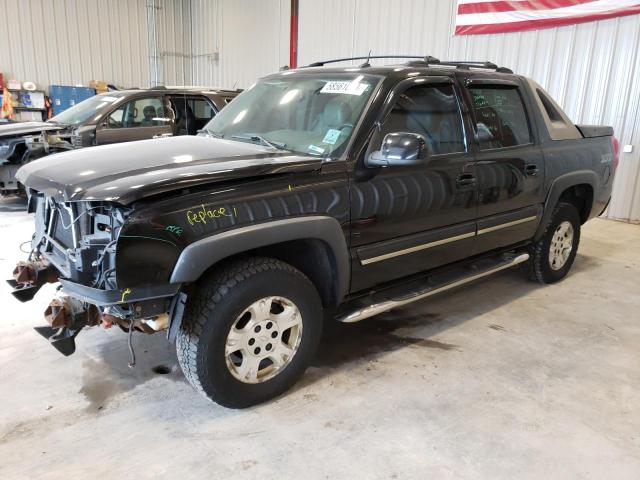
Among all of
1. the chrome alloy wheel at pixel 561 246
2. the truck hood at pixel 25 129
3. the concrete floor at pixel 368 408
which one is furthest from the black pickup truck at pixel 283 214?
the truck hood at pixel 25 129

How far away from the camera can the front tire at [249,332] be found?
2.38 m

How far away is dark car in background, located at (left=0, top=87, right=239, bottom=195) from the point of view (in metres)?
6.50

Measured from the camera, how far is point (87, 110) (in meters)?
6.96

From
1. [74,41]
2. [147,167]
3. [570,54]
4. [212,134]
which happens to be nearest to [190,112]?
[212,134]

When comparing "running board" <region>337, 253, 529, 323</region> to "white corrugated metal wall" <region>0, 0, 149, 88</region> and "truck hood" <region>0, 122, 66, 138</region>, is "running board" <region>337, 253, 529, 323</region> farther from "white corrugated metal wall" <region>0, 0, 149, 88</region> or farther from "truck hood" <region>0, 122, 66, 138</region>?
"white corrugated metal wall" <region>0, 0, 149, 88</region>

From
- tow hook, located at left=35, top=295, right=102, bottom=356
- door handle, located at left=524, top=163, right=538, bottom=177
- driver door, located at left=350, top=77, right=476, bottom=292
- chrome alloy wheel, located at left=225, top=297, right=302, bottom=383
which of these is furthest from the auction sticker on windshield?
tow hook, located at left=35, top=295, right=102, bottom=356

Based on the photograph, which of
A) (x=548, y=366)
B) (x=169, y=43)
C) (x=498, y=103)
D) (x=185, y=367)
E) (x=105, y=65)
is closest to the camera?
(x=185, y=367)

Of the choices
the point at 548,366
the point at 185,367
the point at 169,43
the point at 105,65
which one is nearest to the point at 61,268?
the point at 185,367

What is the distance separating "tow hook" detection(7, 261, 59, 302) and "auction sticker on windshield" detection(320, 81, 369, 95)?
6.18 feet

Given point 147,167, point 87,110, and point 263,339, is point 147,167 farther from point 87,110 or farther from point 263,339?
point 87,110

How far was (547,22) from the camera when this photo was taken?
767 centimetres

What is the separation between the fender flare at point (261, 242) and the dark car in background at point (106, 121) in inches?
156

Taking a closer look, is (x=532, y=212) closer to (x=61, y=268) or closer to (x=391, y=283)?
(x=391, y=283)

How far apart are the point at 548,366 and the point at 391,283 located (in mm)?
1094
